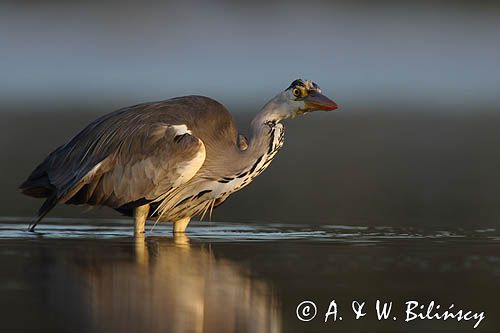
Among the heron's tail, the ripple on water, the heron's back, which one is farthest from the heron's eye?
the heron's tail

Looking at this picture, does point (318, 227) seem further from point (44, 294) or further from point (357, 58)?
point (357, 58)

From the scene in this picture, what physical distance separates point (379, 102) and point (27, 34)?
1203 centimetres

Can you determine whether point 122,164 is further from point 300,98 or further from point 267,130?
point 300,98

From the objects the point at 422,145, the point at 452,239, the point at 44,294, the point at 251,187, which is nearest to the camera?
the point at 44,294

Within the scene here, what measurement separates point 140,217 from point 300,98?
1.74 m

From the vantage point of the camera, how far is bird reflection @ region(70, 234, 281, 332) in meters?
9.15

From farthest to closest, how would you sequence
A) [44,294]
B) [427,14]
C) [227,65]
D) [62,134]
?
[427,14], [227,65], [62,134], [44,294]

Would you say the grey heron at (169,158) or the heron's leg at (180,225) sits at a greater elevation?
the grey heron at (169,158)

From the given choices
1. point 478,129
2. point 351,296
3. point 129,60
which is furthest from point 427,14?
point 351,296

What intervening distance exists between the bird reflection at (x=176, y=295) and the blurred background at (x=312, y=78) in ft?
10.6

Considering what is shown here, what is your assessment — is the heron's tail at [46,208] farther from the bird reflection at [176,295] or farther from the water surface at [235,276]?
the bird reflection at [176,295]

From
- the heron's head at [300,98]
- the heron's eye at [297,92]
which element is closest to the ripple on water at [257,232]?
the heron's head at [300,98]

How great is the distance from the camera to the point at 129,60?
3878 cm

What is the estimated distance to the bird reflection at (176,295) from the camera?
9148 millimetres
